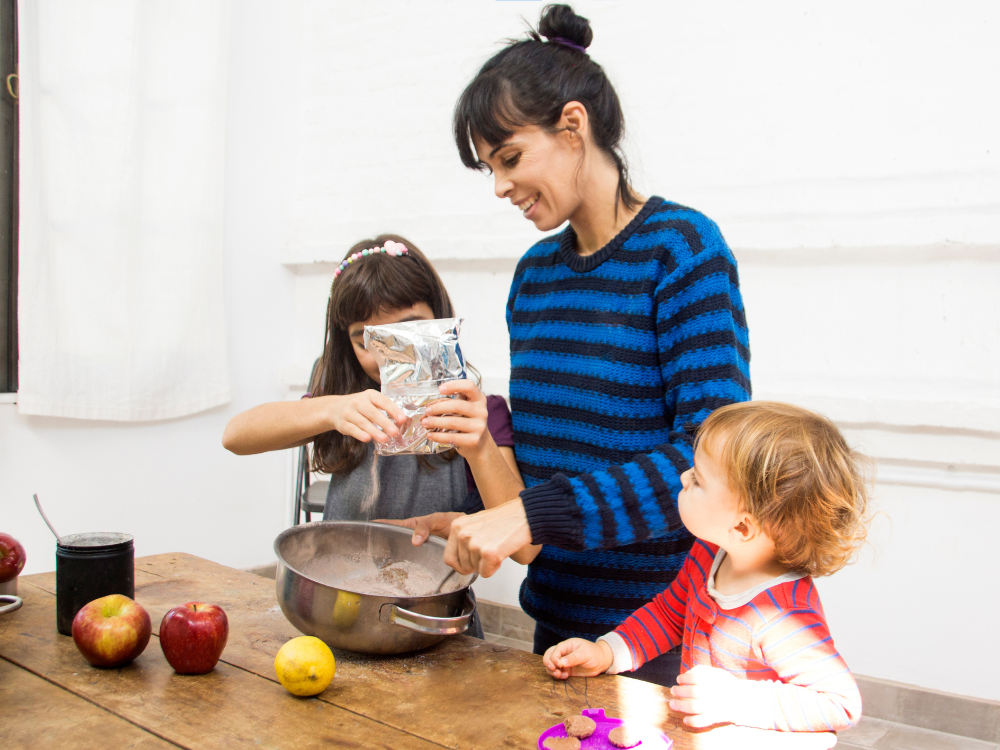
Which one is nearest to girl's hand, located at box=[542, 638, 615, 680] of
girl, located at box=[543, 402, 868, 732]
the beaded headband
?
girl, located at box=[543, 402, 868, 732]

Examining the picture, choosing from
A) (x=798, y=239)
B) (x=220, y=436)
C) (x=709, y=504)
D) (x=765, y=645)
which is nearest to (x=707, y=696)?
(x=765, y=645)

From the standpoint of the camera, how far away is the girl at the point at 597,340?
36.9 inches

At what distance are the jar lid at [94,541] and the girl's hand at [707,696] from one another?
2.71ft

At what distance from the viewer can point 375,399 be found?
105 centimetres

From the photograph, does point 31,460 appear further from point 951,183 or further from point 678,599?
point 951,183

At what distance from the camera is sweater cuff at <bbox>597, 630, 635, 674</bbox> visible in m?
0.95

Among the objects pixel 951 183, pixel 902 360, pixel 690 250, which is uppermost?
pixel 951 183

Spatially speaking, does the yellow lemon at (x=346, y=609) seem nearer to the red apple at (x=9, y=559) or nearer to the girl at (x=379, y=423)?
the girl at (x=379, y=423)

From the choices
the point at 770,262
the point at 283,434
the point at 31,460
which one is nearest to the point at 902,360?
the point at 770,262

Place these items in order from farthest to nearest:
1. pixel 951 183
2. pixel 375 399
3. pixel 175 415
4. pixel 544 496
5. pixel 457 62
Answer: pixel 457 62, pixel 175 415, pixel 951 183, pixel 375 399, pixel 544 496

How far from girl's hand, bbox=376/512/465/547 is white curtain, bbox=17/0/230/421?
1.69 metres

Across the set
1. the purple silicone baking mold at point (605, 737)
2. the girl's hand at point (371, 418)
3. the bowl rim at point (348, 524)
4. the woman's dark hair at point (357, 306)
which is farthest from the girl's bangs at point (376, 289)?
the purple silicone baking mold at point (605, 737)

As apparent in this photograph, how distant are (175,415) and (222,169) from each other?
3.12ft

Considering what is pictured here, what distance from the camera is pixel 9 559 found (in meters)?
1.22
